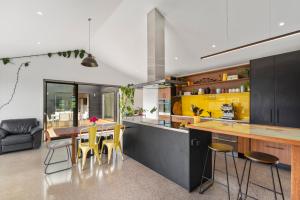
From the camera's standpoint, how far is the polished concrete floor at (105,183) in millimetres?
2228

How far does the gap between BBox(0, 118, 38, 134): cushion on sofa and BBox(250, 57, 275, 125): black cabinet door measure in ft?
20.6

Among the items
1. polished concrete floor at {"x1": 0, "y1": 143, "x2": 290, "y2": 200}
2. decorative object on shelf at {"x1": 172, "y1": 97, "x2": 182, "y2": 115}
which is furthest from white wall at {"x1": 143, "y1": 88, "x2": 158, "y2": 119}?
polished concrete floor at {"x1": 0, "y1": 143, "x2": 290, "y2": 200}

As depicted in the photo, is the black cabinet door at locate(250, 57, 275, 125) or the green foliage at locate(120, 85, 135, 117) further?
the green foliage at locate(120, 85, 135, 117)

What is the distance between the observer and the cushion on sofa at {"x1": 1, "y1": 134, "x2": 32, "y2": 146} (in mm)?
4051

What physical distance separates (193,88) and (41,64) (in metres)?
5.44

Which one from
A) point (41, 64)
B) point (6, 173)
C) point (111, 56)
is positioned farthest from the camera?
point (111, 56)

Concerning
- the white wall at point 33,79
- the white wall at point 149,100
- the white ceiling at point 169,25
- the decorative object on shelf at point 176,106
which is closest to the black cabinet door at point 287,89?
the white ceiling at point 169,25

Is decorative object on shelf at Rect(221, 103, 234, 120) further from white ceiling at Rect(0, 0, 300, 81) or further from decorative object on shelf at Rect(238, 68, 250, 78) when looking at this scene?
white ceiling at Rect(0, 0, 300, 81)

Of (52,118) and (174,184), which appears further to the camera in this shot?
(52,118)

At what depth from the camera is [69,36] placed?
4.39 m

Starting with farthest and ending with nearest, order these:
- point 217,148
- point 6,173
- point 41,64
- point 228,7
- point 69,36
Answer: point 41,64
point 69,36
point 6,173
point 228,7
point 217,148

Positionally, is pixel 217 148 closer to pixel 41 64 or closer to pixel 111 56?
pixel 111 56

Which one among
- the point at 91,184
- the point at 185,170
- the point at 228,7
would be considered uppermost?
the point at 228,7

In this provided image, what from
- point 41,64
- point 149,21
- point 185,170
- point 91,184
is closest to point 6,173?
point 91,184
